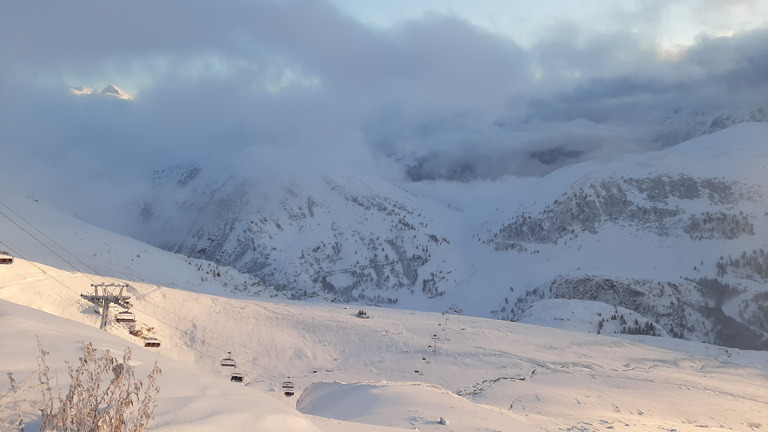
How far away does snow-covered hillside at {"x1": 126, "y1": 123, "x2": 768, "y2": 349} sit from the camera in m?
115

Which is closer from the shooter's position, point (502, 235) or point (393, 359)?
point (393, 359)

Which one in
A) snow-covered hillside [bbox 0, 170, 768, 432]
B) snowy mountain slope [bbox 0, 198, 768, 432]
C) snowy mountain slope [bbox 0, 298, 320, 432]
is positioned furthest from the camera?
snowy mountain slope [bbox 0, 198, 768, 432]

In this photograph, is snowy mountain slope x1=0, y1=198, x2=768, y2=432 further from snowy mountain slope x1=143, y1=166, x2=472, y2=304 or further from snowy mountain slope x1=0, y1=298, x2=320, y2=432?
snowy mountain slope x1=143, y1=166, x2=472, y2=304

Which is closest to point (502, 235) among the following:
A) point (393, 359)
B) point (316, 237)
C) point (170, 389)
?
point (316, 237)

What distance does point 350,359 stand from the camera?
38.2m

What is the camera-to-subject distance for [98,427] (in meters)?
6.35

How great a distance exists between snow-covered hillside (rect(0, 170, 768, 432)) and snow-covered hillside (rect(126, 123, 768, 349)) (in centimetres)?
5207

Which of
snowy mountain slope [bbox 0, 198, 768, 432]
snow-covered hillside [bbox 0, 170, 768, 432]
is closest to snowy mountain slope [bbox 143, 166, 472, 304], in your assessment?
snow-covered hillside [bbox 0, 170, 768, 432]

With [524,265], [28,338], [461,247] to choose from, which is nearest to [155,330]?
[28,338]

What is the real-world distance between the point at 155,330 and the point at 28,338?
94.9ft

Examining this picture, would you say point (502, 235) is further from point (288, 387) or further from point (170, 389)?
point (170, 389)

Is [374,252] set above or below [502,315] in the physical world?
above

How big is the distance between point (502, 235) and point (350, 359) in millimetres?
117802

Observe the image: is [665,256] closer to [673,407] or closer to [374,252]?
[374,252]
